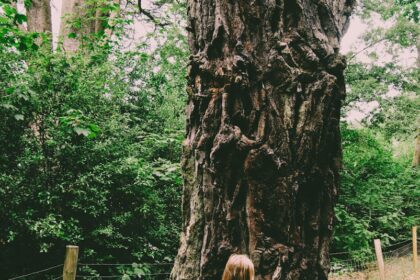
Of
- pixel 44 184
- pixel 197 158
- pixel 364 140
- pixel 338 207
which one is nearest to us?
pixel 197 158

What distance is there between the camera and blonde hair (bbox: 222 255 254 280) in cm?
185

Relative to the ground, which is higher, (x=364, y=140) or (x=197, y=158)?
(x=364, y=140)

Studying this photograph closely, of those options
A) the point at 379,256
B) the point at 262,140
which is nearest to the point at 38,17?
the point at 262,140

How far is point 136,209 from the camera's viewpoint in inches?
263

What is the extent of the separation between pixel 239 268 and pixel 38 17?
900 cm

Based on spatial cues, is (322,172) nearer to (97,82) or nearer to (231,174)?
(231,174)

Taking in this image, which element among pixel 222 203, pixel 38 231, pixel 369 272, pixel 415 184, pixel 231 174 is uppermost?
pixel 415 184

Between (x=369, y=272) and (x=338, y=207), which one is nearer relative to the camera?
(x=369, y=272)

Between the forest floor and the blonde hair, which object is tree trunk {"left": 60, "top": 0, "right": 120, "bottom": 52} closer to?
the blonde hair

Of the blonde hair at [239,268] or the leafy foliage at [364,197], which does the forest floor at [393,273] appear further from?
the blonde hair at [239,268]

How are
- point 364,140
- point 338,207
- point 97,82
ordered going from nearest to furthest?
point 97,82
point 338,207
point 364,140

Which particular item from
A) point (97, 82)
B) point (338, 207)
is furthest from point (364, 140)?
point (97, 82)

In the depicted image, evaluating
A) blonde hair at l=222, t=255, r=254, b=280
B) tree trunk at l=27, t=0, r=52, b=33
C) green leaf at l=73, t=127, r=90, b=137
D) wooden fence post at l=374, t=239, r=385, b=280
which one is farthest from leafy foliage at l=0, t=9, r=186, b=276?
wooden fence post at l=374, t=239, r=385, b=280

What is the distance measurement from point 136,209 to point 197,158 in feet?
15.6
